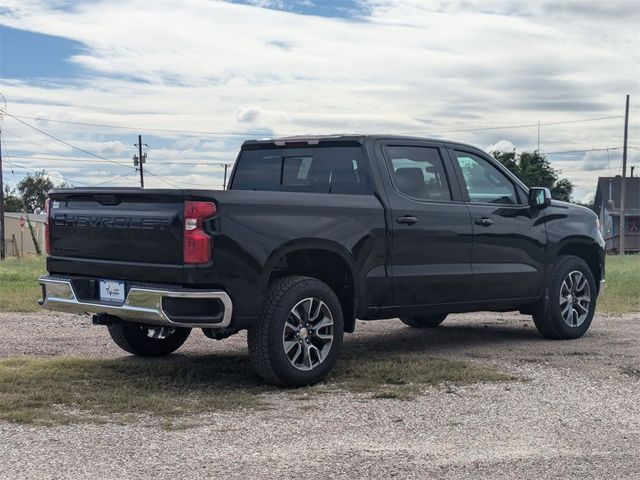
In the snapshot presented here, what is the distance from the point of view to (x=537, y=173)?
69.4m

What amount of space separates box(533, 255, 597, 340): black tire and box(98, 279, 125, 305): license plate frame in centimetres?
459

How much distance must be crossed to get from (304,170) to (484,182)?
6.25 feet

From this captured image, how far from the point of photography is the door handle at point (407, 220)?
8.05m

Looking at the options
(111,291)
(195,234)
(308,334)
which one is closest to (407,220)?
(308,334)

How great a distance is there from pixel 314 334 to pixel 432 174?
219 centimetres

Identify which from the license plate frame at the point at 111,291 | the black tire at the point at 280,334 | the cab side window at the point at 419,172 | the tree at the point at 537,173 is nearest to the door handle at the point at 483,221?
the cab side window at the point at 419,172

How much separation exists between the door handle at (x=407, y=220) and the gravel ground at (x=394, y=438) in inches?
59.3

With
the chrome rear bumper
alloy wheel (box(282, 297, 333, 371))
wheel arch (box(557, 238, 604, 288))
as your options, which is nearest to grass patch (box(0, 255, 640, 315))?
wheel arch (box(557, 238, 604, 288))

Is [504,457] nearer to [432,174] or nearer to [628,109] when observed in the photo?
[432,174]

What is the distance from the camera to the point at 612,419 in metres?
6.25

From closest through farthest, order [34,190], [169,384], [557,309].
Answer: [169,384] → [557,309] → [34,190]

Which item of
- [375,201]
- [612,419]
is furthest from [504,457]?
[375,201]

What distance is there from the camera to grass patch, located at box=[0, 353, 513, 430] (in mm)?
6293

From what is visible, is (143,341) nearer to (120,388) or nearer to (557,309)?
(120,388)
